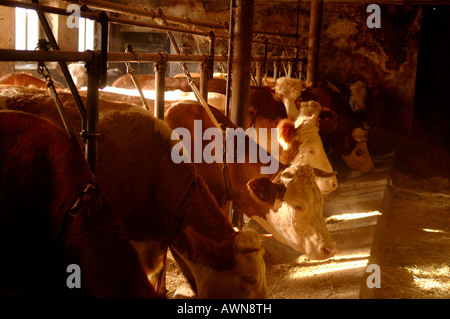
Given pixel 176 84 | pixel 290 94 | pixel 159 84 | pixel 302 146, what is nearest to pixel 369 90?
pixel 290 94

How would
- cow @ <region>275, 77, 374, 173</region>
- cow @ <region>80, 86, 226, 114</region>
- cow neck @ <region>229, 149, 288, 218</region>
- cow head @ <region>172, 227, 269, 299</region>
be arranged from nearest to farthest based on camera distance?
cow head @ <region>172, 227, 269, 299</region> → cow neck @ <region>229, 149, 288, 218</region> → cow @ <region>80, 86, 226, 114</region> → cow @ <region>275, 77, 374, 173</region>

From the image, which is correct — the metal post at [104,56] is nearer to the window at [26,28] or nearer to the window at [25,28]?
the window at [26,28]

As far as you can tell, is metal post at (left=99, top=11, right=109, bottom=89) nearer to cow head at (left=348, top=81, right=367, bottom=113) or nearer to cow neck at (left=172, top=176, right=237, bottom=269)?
cow neck at (left=172, top=176, right=237, bottom=269)

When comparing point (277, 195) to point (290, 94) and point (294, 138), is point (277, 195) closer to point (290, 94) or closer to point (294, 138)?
point (294, 138)

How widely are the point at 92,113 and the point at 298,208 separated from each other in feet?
5.86

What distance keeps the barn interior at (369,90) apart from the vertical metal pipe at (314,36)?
19 millimetres

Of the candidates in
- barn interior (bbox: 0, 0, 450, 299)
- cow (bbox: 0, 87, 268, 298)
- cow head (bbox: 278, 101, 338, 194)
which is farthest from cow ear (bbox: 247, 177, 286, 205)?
cow head (bbox: 278, 101, 338, 194)

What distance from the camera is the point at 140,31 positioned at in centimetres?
1104

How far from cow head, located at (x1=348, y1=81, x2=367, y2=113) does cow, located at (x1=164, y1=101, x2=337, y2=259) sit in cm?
681

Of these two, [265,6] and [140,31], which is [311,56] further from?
[140,31]

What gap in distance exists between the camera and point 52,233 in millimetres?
1702

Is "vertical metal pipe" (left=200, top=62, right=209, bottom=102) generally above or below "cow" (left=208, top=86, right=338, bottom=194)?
above

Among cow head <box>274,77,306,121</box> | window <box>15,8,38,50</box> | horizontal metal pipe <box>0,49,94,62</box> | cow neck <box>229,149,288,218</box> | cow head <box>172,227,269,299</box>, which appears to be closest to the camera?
horizontal metal pipe <box>0,49,94,62</box>

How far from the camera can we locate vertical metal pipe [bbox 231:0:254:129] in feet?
12.9
